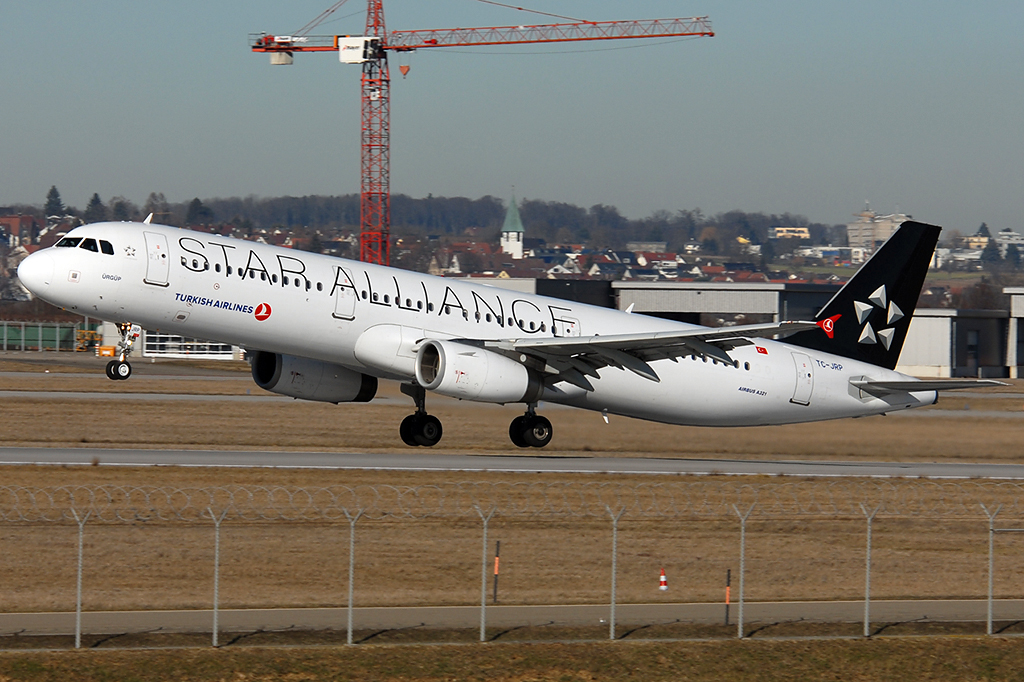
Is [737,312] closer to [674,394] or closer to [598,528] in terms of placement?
[674,394]

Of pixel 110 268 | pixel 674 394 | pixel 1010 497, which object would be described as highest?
pixel 110 268

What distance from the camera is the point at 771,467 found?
1559 inches

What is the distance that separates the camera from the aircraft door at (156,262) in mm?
30516

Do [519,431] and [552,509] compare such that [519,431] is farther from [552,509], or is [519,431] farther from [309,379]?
[552,509]

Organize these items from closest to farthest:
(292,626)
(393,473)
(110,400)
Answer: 1. (292,626)
2. (393,473)
3. (110,400)

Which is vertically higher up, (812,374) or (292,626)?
(812,374)

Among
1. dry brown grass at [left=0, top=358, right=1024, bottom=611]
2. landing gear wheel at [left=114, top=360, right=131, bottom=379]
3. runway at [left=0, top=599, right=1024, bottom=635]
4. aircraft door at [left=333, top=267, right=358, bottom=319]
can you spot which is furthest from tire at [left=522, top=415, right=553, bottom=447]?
runway at [left=0, top=599, right=1024, bottom=635]

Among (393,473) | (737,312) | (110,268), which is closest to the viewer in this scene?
(110,268)

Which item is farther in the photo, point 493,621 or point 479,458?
point 479,458

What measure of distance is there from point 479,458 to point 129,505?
14.0 metres

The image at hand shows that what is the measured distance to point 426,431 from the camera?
36.8 m

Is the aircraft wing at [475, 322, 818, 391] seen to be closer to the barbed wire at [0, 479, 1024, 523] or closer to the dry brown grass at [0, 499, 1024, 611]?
the barbed wire at [0, 479, 1024, 523]

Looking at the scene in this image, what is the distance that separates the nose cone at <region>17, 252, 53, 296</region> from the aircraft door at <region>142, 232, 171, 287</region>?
7.52ft

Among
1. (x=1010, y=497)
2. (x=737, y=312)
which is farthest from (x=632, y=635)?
(x=737, y=312)
